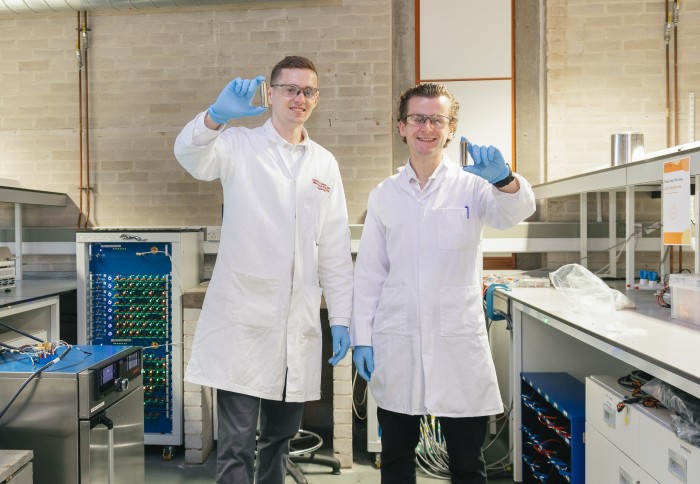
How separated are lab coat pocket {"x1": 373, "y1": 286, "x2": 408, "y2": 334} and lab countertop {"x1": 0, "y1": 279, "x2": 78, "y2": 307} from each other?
186cm

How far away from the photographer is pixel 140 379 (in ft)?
6.37

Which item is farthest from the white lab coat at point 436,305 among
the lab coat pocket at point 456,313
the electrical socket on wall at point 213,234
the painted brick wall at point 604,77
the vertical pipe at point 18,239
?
the vertical pipe at point 18,239

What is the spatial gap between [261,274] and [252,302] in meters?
0.09

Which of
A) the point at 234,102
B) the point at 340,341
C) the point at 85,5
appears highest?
the point at 85,5

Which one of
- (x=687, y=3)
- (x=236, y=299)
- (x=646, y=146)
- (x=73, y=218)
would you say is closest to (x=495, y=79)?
(x=646, y=146)

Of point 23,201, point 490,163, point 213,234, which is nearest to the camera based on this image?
point 490,163

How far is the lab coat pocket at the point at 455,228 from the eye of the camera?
1.52m

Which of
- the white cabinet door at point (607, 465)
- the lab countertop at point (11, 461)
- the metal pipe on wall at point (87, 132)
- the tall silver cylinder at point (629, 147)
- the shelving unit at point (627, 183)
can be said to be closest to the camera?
the lab countertop at point (11, 461)

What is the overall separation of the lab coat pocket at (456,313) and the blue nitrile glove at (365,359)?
0.24 meters

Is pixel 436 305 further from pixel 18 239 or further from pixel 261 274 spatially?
pixel 18 239

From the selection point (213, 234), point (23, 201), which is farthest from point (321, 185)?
point (23, 201)

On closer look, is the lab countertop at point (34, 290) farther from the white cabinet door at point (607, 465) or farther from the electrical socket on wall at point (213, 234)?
the white cabinet door at point (607, 465)

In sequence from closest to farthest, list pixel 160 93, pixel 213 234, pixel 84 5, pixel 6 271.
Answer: pixel 6 271
pixel 84 5
pixel 213 234
pixel 160 93

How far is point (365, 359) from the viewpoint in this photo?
5.22ft
